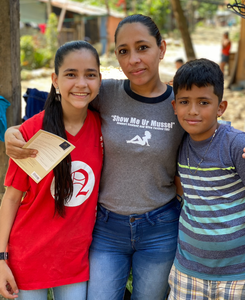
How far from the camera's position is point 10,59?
2.48m

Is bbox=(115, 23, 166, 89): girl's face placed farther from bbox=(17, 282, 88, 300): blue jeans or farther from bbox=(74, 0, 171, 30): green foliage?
bbox=(74, 0, 171, 30): green foliage

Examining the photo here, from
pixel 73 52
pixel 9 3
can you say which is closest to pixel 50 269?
pixel 73 52

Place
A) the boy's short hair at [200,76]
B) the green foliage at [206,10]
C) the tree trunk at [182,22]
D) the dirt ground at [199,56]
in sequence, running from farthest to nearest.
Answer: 1. the green foliage at [206,10]
2. the dirt ground at [199,56]
3. the tree trunk at [182,22]
4. the boy's short hair at [200,76]

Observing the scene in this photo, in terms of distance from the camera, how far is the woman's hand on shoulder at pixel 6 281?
1894 millimetres

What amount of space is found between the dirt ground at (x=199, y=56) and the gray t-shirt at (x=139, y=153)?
1002mm

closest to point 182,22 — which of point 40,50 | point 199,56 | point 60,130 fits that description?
point 60,130

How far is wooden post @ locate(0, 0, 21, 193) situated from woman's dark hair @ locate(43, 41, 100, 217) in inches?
25.3

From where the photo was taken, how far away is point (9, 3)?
2.41 metres

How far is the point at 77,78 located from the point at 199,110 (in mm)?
703

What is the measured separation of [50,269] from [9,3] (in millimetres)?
1798

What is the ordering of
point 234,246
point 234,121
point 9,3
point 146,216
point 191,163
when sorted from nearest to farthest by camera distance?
point 234,246
point 191,163
point 146,216
point 9,3
point 234,121

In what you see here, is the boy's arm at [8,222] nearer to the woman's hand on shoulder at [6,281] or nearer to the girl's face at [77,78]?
the woman's hand on shoulder at [6,281]

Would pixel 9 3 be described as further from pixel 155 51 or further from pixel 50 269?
pixel 50 269

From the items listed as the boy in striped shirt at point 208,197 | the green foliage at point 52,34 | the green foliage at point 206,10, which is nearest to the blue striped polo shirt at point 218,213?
the boy in striped shirt at point 208,197
